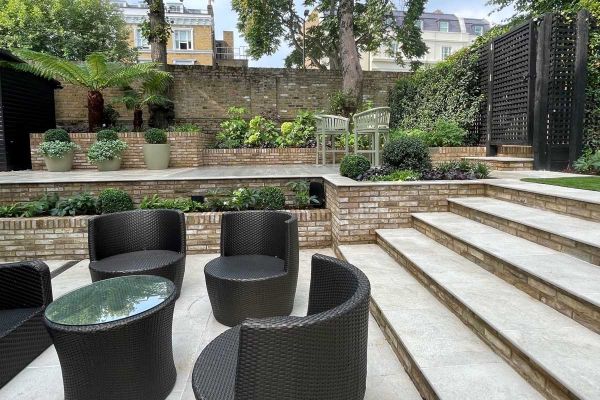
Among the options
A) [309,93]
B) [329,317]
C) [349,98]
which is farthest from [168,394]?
[309,93]

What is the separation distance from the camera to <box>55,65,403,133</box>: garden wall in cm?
1098

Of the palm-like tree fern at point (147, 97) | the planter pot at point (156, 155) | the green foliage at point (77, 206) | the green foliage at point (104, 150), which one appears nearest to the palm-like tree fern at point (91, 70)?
the palm-like tree fern at point (147, 97)

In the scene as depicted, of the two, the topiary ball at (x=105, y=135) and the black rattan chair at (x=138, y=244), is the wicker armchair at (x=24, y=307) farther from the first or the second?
the topiary ball at (x=105, y=135)

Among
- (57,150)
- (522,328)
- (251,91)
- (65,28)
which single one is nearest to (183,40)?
(65,28)

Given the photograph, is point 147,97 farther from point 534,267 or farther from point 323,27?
point 323,27

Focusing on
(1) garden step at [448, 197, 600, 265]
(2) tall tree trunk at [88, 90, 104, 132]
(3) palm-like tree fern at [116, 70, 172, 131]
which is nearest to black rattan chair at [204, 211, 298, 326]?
(1) garden step at [448, 197, 600, 265]

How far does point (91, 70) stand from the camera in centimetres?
794

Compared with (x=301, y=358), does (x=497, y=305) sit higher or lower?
lower

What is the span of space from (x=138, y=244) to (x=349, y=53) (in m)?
8.80

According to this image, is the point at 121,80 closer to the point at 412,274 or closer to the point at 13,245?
the point at 13,245

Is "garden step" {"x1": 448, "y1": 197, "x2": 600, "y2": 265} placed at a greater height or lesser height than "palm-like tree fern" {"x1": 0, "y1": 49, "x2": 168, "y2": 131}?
lesser

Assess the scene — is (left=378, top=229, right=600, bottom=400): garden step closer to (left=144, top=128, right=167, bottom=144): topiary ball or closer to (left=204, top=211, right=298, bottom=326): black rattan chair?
(left=204, top=211, right=298, bottom=326): black rattan chair

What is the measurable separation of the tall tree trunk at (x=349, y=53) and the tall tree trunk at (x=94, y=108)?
606 centimetres

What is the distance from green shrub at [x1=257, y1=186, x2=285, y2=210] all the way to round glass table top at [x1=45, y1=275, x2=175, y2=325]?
6.99 ft
